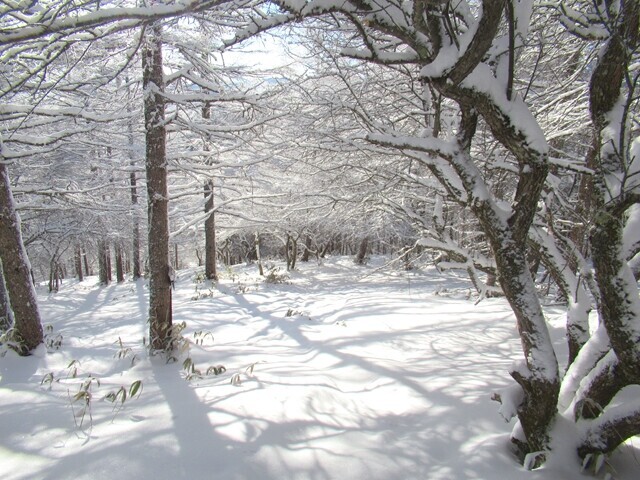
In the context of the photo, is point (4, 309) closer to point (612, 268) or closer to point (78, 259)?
point (612, 268)

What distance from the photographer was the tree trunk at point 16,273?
5.21 meters

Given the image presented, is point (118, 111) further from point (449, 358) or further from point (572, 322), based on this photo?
point (572, 322)

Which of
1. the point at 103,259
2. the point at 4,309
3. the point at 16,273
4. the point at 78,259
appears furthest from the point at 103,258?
the point at 16,273

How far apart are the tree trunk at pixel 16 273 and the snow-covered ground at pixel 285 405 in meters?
0.33

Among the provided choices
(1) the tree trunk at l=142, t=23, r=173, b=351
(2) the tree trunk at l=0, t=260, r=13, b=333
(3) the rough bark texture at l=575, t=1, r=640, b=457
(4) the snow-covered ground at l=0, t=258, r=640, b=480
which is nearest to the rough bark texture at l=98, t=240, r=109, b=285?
(2) the tree trunk at l=0, t=260, r=13, b=333

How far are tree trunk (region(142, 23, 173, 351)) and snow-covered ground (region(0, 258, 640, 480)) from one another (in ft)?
2.00

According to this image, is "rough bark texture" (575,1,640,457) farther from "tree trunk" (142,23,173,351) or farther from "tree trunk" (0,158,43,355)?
"tree trunk" (0,158,43,355)

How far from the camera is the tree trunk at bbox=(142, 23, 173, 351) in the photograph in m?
5.06

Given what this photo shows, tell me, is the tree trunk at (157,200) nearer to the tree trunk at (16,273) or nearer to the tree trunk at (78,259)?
the tree trunk at (16,273)

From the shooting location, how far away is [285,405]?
326 centimetres

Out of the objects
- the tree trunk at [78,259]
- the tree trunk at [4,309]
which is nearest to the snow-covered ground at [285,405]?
the tree trunk at [4,309]

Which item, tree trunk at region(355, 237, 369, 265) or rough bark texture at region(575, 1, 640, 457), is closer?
rough bark texture at region(575, 1, 640, 457)

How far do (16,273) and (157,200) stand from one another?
2.40m

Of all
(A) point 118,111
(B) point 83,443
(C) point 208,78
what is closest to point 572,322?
(B) point 83,443
